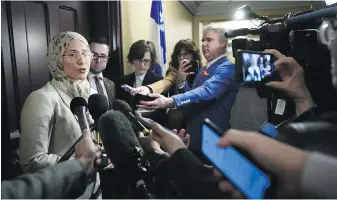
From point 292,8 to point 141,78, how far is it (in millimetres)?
2076

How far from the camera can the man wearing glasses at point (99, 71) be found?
0.95m

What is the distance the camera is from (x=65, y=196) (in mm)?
414

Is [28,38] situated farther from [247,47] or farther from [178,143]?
[178,143]

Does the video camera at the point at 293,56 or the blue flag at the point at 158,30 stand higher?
the blue flag at the point at 158,30

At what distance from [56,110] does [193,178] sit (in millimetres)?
488

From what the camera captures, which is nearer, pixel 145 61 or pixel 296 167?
pixel 296 167

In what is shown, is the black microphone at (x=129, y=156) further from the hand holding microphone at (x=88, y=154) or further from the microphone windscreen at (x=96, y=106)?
the microphone windscreen at (x=96, y=106)

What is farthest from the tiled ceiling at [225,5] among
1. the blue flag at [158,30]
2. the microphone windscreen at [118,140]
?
the microphone windscreen at [118,140]

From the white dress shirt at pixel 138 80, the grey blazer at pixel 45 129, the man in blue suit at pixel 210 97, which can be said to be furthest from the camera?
the white dress shirt at pixel 138 80

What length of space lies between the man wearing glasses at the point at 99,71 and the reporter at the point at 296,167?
0.69 m

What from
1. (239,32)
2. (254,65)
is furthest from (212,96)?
(254,65)

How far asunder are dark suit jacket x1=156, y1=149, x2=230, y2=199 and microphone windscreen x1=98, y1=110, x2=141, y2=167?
0.33 ft

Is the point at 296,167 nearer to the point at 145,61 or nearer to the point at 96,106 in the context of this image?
the point at 96,106

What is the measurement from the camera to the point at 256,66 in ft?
1.63
